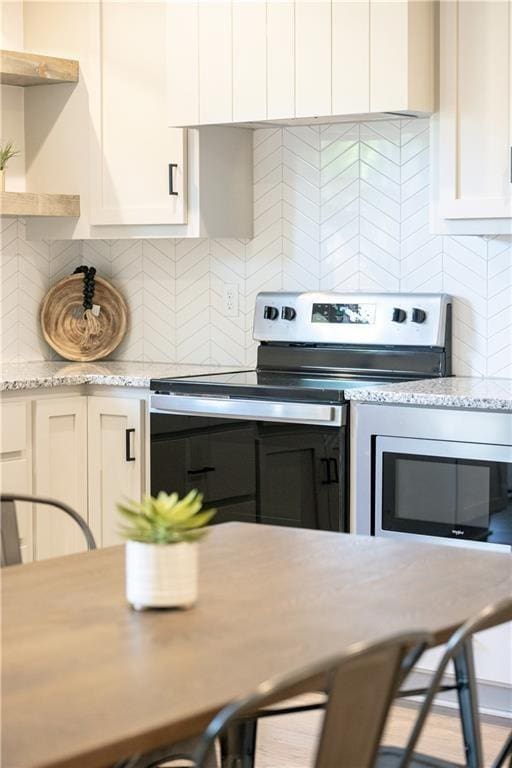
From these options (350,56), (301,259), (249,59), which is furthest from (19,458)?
(350,56)

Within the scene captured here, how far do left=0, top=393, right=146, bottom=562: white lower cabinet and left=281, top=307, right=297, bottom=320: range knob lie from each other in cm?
59

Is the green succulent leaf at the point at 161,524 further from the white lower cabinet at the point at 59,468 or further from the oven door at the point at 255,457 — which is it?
the white lower cabinet at the point at 59,468

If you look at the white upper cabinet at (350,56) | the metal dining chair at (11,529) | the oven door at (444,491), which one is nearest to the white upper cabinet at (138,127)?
the white upper cabinet at (350,56)

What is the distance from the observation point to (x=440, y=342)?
3936 millimetres

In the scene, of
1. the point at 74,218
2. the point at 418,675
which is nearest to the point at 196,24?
the point at 74,218

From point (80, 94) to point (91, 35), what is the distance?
0.21m

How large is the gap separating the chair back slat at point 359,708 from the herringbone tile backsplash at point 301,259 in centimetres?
262

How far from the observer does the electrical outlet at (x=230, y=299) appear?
4.51 meters

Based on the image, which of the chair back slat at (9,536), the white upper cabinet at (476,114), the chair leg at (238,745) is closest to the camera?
the chair leg at (238,745)

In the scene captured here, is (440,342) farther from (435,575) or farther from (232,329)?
(435,575)

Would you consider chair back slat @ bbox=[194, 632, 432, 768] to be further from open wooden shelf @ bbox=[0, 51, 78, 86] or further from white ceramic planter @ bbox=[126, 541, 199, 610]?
A: open wooden shelf @ bbox=[0, 51, 78, 86]

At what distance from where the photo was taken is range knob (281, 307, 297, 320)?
4254 mm

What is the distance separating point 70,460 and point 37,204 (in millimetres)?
936

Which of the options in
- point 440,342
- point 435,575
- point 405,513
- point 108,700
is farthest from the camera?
point 440,342
